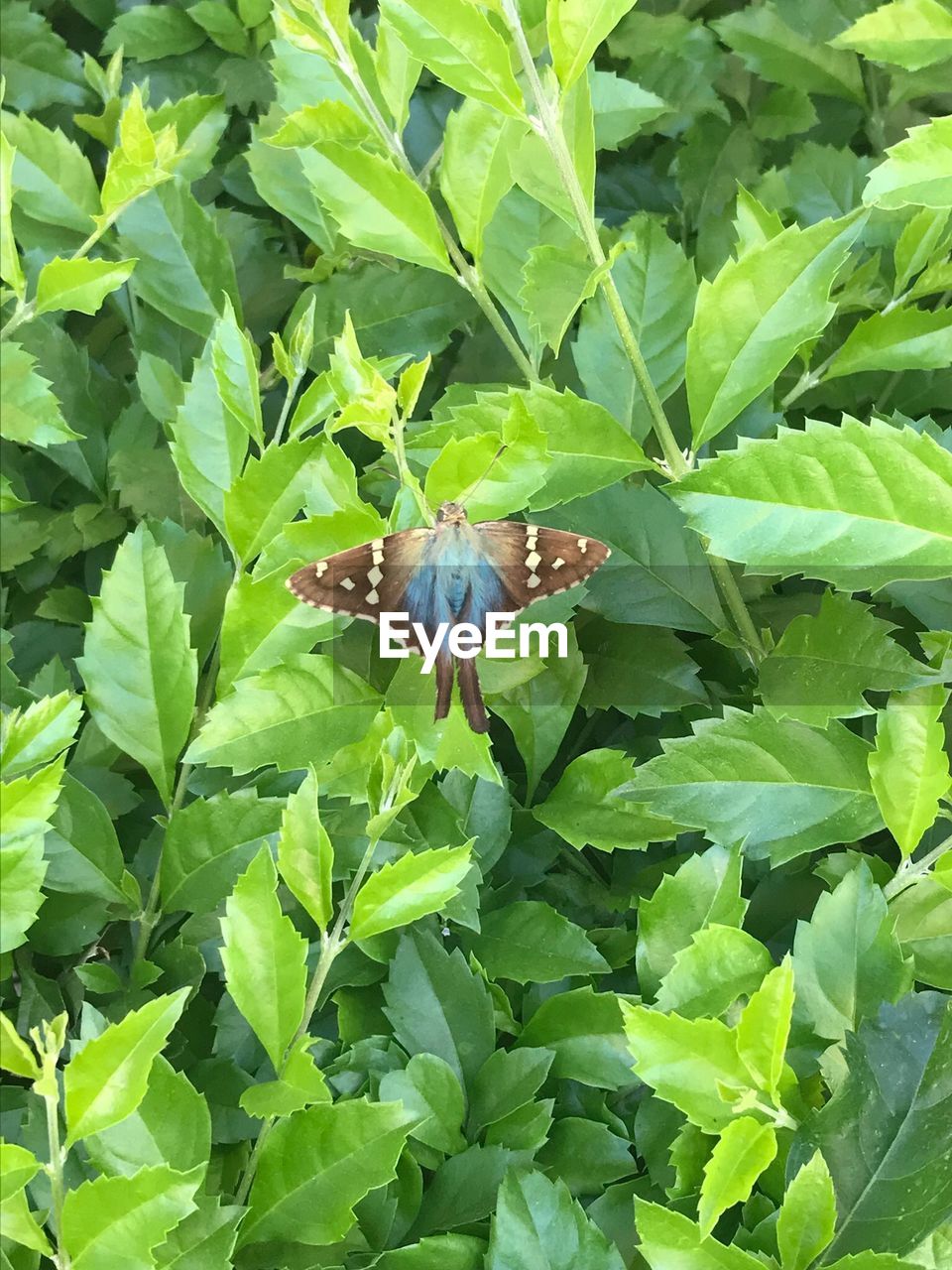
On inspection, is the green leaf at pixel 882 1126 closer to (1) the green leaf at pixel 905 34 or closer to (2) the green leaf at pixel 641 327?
(2) the green leaf at pixel 641 327

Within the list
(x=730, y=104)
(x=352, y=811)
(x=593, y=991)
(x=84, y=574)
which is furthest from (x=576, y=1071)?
(x=730, y=104)

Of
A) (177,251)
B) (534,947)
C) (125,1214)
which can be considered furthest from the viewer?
(177,251)

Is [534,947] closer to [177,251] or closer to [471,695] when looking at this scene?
[471,695]

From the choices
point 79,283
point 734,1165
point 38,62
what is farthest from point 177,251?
point 734,1165

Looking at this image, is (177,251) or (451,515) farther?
(177,251)

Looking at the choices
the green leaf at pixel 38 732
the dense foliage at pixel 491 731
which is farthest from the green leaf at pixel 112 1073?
the green leaf at pixel 38 732

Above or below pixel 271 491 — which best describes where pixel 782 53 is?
above
